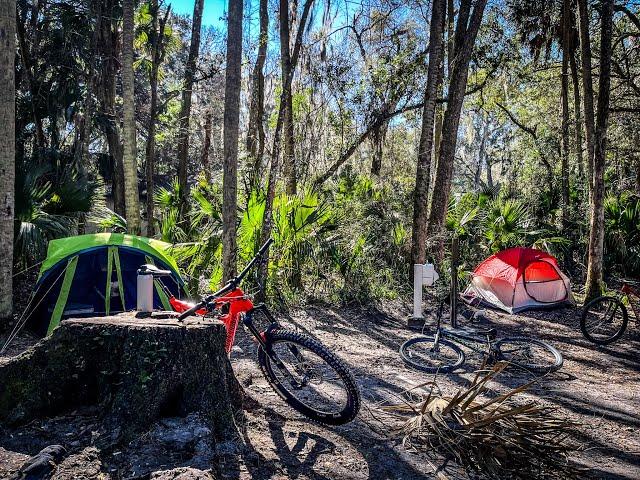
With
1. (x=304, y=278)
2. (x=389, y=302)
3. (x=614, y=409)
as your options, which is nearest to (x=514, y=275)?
(x=389, y=302)

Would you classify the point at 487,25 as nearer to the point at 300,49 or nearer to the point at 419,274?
the point at 300,49

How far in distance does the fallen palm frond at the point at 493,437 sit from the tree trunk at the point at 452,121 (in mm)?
7538

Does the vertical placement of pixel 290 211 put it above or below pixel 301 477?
above

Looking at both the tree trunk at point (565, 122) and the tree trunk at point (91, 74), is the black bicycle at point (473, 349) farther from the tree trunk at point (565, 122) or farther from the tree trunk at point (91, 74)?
the tree trunk at point (91, 74)

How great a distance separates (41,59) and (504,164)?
21608mm

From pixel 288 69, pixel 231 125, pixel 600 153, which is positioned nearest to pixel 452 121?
pixel 600 153

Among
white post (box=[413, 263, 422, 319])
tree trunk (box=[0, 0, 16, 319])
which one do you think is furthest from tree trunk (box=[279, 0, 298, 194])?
tree trunk (box=[0, 0, 16, 319])

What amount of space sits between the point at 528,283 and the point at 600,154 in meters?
2.59

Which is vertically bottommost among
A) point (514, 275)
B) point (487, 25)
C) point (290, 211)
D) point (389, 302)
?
point (389, 302)

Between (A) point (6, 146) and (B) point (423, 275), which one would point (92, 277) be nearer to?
(A) point (6, 146)

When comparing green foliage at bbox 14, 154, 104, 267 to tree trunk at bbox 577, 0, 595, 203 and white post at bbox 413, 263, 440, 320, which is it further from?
tree trunk at bbox 577, 0, 595, 203

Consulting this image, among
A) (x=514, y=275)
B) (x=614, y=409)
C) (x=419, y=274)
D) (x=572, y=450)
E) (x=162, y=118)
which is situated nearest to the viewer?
(x=572, y=450)

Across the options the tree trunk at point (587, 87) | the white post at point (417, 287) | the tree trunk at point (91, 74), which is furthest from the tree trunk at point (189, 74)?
the tree trunk at point (587, 87)

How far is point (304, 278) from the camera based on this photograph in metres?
9.46
